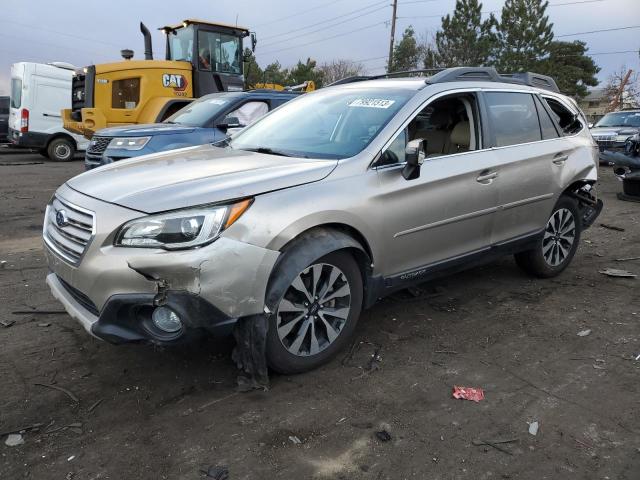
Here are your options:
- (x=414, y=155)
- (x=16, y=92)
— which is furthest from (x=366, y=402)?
(x=16, y=92)

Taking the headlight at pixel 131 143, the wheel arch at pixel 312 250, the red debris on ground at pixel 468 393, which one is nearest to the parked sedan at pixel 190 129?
the headlight at pixel 131 143

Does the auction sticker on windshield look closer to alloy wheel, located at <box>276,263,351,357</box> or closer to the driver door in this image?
the driver door

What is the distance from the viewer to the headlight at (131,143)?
7633 mm

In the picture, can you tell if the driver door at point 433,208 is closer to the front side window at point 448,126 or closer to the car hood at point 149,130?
the front side window at point 448,126

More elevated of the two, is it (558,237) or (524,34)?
(524,34)

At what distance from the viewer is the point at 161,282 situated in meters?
2.68

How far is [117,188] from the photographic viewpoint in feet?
9.91

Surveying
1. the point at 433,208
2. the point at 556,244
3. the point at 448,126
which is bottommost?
the point at 556,244

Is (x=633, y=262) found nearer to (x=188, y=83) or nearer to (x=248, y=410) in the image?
(x=248, y=410)

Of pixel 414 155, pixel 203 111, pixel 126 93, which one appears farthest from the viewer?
pixel 126 93

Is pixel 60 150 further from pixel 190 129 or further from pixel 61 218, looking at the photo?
pixel 61 218

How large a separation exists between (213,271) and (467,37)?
38.7 meters

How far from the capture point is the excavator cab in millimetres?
12281

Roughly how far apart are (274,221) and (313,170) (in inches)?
19.2
